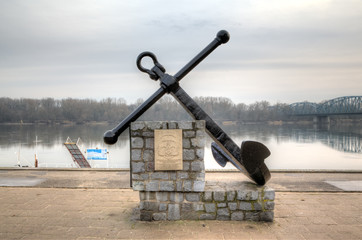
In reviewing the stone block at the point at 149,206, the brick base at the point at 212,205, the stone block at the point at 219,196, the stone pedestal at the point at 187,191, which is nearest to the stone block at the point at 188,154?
the stone pedestal at the point at 187,191

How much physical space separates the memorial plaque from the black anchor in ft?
1.49

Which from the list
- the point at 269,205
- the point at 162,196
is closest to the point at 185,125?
the point at 162,196

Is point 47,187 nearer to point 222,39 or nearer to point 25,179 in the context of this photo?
point 25,179

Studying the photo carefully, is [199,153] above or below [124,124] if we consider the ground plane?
below

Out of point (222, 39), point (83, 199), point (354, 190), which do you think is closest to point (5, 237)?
point (83, 199)

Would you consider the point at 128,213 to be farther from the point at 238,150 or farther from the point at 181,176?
the point at 238,150

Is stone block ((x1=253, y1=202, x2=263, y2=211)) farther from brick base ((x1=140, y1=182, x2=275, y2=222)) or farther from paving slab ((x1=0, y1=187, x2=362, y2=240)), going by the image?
paving slab ((x1=0, y1=187, x2=362, y2=240))

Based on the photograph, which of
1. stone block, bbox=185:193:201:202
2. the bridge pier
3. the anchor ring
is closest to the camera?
stone block, bbox=185:193:201:202

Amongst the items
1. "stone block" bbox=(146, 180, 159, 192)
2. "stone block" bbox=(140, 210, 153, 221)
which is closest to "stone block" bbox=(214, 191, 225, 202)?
"stone block" bbox=(146, 180, 159, 192)

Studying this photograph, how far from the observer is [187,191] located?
4.64 meters

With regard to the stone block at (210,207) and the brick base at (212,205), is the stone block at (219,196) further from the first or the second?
the stone block at (210,207)

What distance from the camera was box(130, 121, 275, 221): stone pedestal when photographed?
4.59 metres

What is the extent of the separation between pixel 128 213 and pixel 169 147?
1.45 meters

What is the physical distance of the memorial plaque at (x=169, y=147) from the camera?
4570 millimetres
